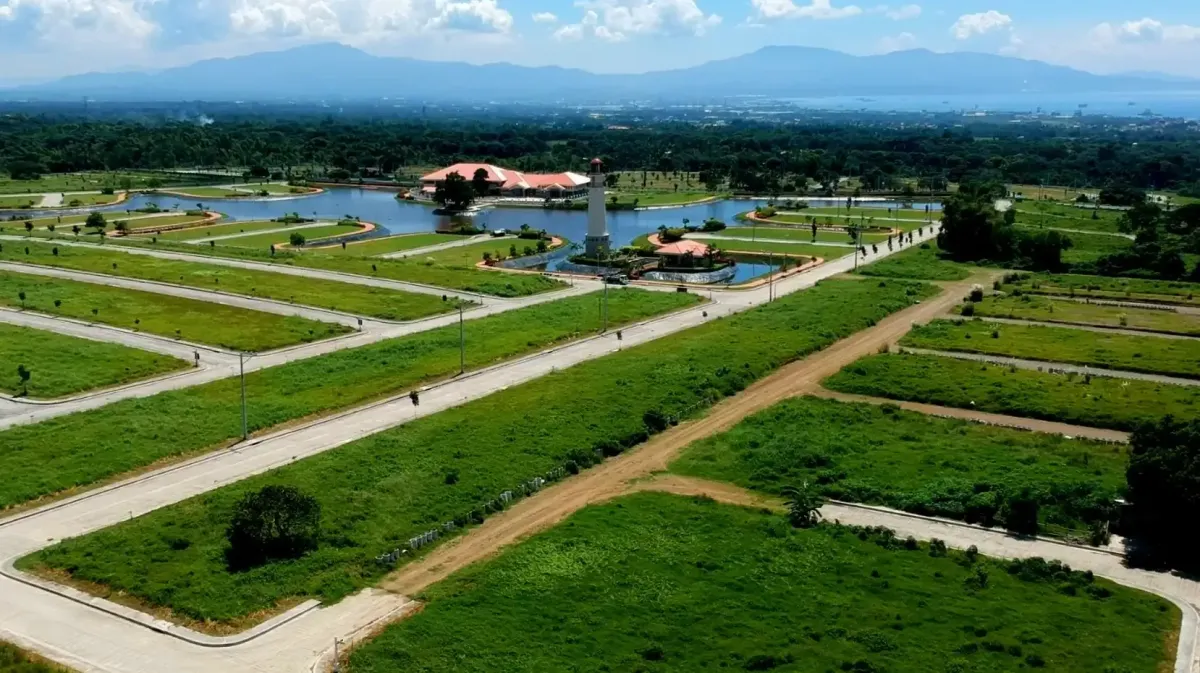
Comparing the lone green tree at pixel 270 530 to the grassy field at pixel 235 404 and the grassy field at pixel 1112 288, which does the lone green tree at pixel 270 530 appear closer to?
the grassy field at pixel 235 404

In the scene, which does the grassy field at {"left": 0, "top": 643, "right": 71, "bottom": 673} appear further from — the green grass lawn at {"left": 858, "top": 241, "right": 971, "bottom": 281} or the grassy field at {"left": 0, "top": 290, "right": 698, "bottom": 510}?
the green grass lawn at {"left": 858, "top": 241, "right": 971, "bottom": 281}

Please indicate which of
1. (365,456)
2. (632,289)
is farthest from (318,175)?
(365,456)

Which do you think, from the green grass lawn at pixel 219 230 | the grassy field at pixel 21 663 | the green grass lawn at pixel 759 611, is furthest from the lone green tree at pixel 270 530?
the green grass lawn at pixel 219 230

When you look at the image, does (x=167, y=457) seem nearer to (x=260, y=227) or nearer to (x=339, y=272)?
(x=339, y=272)

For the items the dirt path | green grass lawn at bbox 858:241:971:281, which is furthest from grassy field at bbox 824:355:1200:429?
green grass lawn at bbox 858:241:971:281

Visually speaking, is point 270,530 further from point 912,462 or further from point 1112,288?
point 1112,288

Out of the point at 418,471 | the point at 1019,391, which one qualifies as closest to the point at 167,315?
the point at 418,471
